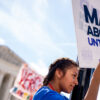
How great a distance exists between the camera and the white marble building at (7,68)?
36.1 metres

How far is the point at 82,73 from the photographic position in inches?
107

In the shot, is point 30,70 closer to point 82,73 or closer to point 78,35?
point 82,73

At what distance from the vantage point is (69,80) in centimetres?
183

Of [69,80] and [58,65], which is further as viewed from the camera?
[58,65]

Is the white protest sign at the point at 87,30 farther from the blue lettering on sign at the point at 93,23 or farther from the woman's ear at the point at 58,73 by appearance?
the woman's ear at the point at 58,73

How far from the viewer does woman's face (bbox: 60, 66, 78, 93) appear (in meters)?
1.82

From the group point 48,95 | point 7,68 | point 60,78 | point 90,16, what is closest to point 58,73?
point 60,78

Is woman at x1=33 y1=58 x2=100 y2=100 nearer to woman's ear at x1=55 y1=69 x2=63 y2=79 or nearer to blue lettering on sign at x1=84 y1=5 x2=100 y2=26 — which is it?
woman's ear at x1=55 y1=69 x2=63 y2=79

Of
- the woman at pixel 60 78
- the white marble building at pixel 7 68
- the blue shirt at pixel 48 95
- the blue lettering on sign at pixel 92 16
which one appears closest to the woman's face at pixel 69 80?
the woman at pixel 60 78

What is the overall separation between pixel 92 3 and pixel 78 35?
0.34 metres

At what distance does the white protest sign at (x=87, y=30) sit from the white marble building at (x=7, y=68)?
112ft

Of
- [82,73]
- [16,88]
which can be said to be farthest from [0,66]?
[82,73]

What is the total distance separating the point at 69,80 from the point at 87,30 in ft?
1.38

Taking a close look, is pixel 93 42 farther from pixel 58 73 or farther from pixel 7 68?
pixel 7 68
